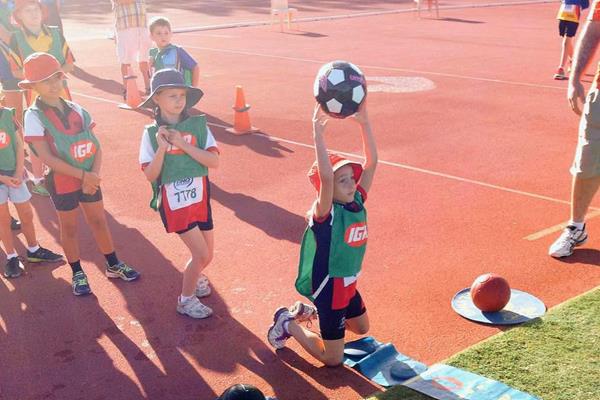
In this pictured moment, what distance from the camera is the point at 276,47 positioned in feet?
71.9

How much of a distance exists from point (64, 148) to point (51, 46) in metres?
3.53

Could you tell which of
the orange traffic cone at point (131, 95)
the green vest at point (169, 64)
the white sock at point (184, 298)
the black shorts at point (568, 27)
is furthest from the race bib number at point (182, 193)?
the black shorts at point (568, 27)

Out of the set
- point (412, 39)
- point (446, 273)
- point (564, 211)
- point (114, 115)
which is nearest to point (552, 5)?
point (412, 39)

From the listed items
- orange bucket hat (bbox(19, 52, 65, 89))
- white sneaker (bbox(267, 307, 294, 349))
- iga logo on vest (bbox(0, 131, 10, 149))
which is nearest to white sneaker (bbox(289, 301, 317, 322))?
white sneaker (bbox(267, 307, 294, 349))

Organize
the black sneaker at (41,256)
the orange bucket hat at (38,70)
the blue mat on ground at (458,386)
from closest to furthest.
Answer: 1. the blue mat on ground at (458,386)
2. the orange bucket hat at (38,70)
3. the black sneaker at (41,256)

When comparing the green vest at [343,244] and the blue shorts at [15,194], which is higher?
the green vest at [343,244]

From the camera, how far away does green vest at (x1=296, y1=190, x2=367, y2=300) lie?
5.12m

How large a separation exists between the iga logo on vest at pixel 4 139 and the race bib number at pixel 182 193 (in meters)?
2.00

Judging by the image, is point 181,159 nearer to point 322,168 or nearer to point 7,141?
point 322,168

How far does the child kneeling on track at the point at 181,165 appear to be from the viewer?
5832 mm

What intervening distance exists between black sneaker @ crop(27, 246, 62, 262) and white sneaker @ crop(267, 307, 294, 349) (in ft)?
9.46

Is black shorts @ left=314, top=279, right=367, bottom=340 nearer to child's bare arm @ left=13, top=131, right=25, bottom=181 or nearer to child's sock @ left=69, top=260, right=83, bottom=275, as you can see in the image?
child's sock @ left=69, top=260, right=83, bottom=275

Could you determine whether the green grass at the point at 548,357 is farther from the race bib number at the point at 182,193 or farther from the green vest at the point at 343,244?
the race bib number at the point at 182,193

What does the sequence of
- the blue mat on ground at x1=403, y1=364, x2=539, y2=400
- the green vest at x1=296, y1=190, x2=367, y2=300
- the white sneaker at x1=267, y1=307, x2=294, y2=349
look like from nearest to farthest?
the blue mat on ground at x1=403, y1=364, x2=539, y2=400, the green vest at x1=296, y1=190, x2=367, y2=300, the white sneaker at x1=267, y1=307, x2=294, y2=349
